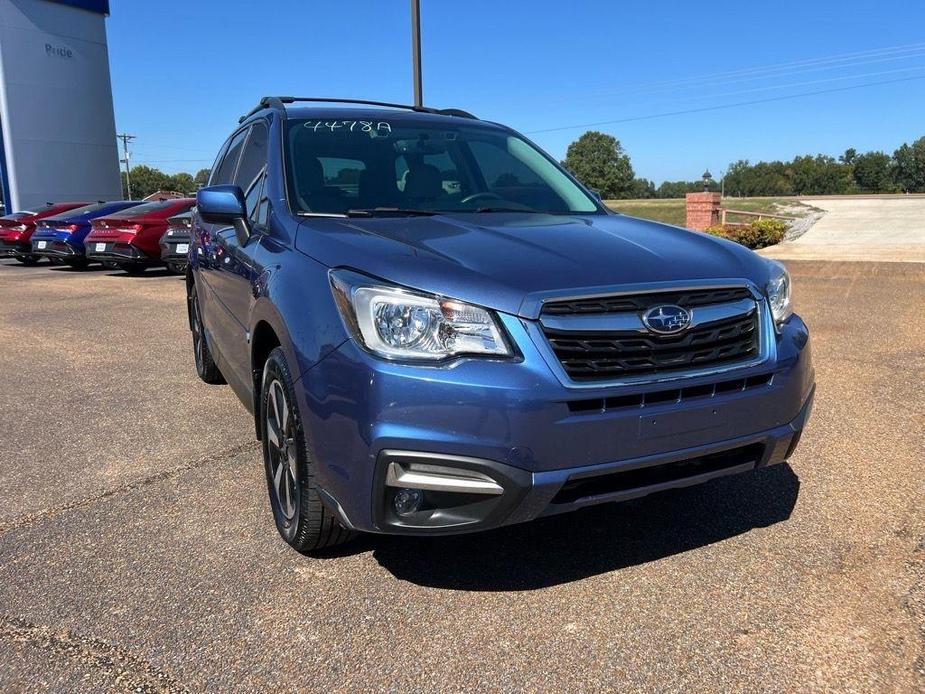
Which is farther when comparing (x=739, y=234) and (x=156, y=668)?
(x=739, y=234)

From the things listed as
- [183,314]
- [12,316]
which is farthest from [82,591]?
[12,316]

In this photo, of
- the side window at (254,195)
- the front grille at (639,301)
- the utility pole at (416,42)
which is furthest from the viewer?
the utility pole at (416,42)

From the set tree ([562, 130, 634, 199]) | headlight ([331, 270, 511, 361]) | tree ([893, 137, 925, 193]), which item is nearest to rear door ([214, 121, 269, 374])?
headlight ([331, 270, 511, 361])

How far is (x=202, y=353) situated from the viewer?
5.75 meters

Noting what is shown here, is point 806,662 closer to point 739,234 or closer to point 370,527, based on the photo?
point 370,527

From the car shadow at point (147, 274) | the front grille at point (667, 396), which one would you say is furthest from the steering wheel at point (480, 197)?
the car shadow at point (147, 274)

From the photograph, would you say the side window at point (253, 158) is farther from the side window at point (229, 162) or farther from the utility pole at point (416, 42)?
the utility pole at point (416, 42)

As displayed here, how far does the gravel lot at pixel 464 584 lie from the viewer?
228cm

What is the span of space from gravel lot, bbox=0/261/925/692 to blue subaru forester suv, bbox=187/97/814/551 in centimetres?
33

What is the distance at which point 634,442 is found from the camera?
2.39 metres

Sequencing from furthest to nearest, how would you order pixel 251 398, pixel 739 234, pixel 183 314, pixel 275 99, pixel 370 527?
pixel 739 234
pixel 183 314
pixel 275 99
pixel 251 398
pixel 370 527

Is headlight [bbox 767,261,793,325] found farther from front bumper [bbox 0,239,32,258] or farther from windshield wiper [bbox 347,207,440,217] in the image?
front bumper [bbox 0,239,32,258]

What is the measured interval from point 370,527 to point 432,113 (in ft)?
9.32

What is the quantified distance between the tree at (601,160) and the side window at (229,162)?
105124 mm
